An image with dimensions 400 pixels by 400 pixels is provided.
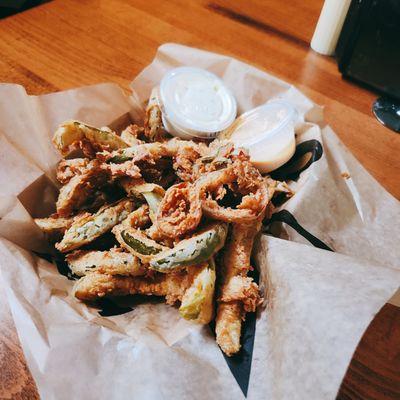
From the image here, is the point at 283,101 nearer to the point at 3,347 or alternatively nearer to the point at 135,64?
the point at 135,64

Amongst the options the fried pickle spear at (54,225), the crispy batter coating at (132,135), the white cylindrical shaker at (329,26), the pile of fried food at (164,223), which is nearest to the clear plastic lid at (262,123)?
the pile of fried food at (164,223)

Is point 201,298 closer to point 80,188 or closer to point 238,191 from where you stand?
point 238,191

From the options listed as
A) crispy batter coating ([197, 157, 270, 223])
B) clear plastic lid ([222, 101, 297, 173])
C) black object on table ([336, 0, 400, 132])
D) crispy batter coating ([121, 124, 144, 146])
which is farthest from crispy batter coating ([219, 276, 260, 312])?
black object on table ([336, 0, 400, 132])

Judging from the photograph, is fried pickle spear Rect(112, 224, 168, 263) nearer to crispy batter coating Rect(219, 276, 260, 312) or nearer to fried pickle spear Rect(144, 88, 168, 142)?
crispy batter coating Rect(219, 276, 260, 312)

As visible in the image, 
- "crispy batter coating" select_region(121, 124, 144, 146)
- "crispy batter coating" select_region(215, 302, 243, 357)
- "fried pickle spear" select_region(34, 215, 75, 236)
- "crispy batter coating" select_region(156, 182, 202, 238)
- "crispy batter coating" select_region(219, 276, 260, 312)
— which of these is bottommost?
"fried pickle spear" select_region(34, 215, 75, 236)

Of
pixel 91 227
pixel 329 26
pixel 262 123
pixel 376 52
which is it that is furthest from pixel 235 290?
pixel 329 26

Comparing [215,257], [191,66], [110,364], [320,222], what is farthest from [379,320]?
[191,66]
